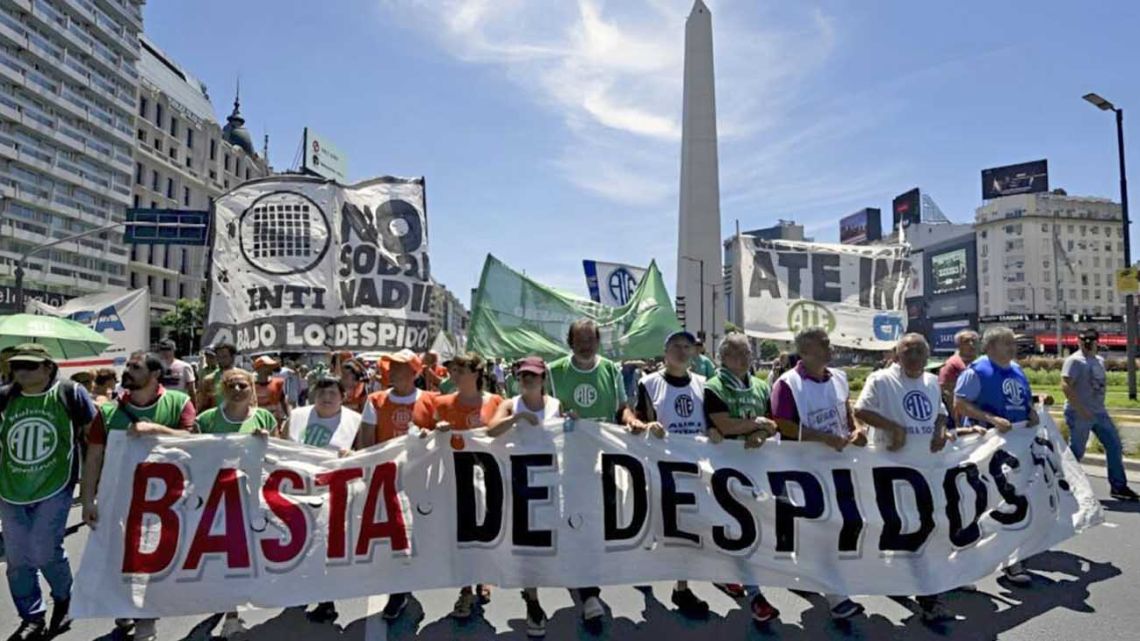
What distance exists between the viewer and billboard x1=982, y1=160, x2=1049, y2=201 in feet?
328

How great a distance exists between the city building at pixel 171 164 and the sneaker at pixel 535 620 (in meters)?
58.6

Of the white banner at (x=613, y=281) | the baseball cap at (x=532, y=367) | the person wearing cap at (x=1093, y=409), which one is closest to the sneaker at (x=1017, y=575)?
the person wearing cap at (x=1093, y=409)

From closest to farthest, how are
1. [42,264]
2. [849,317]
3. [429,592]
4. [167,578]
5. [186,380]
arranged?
[167,578]
[429,592]
[849,317]
[186,380]
[42,264]

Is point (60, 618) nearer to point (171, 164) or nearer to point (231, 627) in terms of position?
point (231, 627)

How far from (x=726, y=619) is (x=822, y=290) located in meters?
4.35

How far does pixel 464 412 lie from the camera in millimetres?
4621

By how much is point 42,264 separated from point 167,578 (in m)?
54.5

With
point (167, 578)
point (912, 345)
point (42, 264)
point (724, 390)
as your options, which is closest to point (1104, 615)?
point (912, 345)

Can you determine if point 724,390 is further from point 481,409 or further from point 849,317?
point 849,317

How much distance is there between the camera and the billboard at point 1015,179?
328 ft

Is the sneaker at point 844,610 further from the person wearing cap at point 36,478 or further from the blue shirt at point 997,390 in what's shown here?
the person wearing cap at point 36,478

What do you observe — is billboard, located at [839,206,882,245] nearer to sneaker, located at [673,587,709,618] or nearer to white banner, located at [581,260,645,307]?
white banner, located at [581,260,645,307]

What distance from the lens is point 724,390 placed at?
4.44 metres

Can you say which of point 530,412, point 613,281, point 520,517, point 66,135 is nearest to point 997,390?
point 530,412
